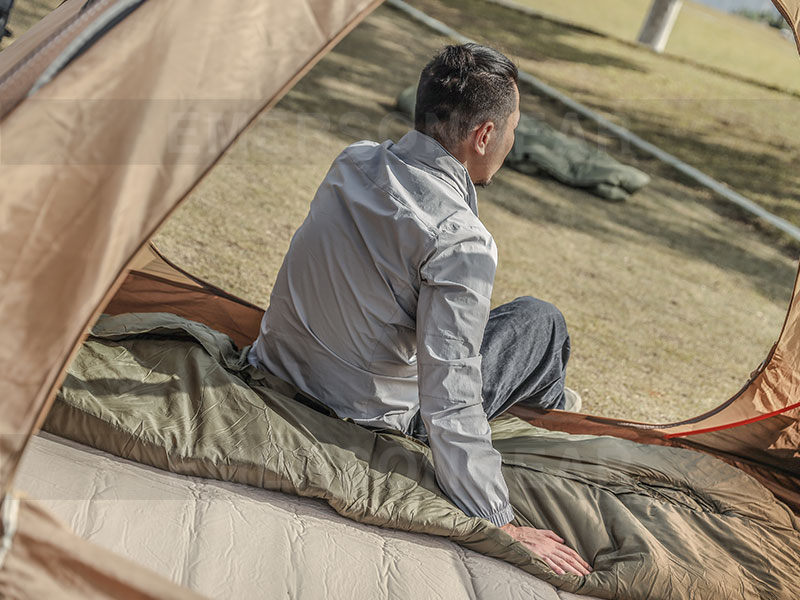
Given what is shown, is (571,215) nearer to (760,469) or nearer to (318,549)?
(760,469)

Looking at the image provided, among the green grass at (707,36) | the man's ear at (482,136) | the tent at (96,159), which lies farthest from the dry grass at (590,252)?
the green grass at (707,36)

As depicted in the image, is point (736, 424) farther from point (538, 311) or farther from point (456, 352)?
point (456, 352)

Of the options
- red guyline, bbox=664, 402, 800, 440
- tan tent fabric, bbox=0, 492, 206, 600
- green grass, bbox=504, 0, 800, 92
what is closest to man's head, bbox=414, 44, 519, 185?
tan tent fabric, bbox=0, 492, 206, 600

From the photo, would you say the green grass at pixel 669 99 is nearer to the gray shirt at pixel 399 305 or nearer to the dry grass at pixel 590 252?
the dry grass at pixel 590 252

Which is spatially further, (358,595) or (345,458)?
(345,458)

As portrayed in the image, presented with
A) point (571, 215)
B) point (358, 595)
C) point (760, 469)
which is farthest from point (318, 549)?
point (571, 215)

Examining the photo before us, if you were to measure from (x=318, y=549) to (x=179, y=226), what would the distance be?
2517 millimetres

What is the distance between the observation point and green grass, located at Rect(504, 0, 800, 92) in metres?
10.6

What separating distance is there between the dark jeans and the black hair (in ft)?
1.93

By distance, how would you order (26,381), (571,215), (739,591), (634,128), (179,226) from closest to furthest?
(26,381), (739,591), (179,226), (571,215), (634,128)

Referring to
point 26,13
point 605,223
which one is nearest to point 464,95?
point 605,223

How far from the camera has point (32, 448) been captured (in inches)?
58.4

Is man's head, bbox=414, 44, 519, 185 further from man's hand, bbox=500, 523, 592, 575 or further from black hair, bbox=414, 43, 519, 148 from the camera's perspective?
man's hand, bbox=500, 523, 592, 575

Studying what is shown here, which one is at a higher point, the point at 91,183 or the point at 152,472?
→ the point at 91,183
